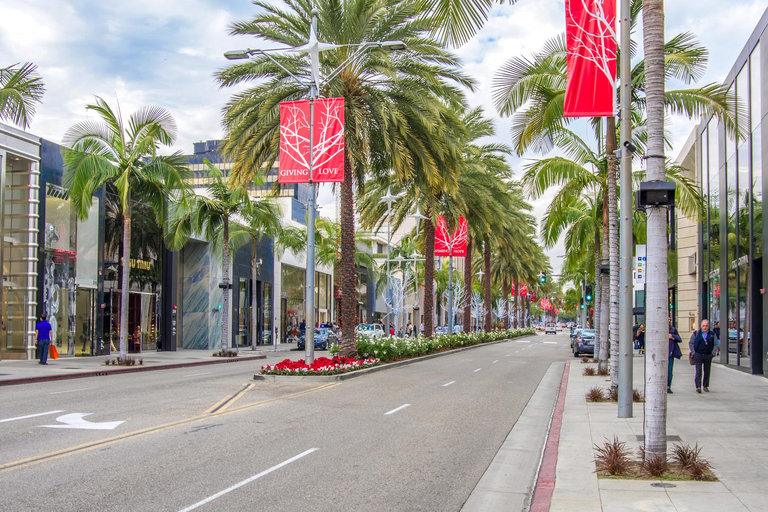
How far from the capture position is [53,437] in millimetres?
10766

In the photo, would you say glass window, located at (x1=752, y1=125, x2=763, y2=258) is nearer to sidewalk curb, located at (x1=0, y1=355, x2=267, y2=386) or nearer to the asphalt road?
the asphalt road

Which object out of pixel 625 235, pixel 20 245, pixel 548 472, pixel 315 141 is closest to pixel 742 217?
pixel 625 235

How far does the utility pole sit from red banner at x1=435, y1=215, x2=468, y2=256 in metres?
22.4

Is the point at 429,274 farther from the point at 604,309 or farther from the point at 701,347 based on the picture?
the point at 701,347

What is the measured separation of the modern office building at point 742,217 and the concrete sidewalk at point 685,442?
223 inches

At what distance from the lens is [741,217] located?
26125 millimetres

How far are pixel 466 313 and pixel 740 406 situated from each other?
32559mm

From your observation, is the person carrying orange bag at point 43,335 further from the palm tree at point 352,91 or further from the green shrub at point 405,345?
the green shrub at point 405,345

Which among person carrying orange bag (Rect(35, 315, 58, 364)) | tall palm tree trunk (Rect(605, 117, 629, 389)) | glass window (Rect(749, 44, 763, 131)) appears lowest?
person carrying orange bag (Rect(35, 315, 58, 364))

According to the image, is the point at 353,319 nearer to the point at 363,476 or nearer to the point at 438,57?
the point at 438,57

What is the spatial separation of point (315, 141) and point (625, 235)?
10.6 meters

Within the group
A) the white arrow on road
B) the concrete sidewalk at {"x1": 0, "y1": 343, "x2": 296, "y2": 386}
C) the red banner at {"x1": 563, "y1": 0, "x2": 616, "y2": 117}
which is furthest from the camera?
the concrete sidewalk at {"x1": 0, "y1": 343, "x2": 296, "y2": 386}

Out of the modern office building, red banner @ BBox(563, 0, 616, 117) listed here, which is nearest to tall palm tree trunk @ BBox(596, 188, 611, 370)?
the modern office building

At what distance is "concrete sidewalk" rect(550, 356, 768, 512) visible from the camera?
7238 mm
